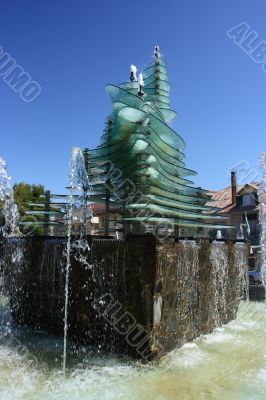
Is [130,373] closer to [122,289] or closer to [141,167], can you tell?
[122,289]

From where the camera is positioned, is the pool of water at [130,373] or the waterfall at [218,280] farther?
the waterfall at [218,280]

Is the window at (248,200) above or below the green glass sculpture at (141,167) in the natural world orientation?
above

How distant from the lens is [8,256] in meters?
9.82

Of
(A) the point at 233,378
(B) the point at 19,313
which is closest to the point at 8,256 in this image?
(B) the point at 19,313

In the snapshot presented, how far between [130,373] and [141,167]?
5.82 metres

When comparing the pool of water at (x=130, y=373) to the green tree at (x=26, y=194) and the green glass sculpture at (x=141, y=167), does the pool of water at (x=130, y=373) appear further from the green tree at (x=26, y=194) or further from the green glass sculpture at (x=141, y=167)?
the green tree at (x=26, y=194)

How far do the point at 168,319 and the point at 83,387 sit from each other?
2.25 metres

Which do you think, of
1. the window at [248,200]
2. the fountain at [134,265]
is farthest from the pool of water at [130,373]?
the window at [248,200]

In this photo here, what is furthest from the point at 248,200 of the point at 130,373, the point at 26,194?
the point at 130,373

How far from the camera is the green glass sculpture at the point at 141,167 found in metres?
10.4

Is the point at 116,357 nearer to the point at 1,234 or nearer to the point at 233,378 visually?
the point at 233,378

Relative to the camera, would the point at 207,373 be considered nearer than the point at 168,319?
Yes

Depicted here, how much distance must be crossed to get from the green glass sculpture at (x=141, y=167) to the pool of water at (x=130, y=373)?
10.9 feet

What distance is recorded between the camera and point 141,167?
1072 centimetres
